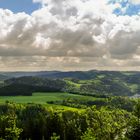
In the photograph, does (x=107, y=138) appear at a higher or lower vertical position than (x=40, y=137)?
higher

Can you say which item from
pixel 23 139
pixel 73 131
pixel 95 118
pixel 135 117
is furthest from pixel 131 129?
pixel 23 139

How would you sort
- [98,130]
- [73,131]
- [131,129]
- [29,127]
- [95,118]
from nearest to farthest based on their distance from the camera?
[131,129], [98,130], [95,118], [73,131], [29,127]

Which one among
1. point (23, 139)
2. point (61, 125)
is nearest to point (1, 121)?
point (23, 139)

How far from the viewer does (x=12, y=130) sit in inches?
3959

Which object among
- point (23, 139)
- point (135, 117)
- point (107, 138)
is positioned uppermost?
point (135, 117)

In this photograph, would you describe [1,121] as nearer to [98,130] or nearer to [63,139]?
[63,139]

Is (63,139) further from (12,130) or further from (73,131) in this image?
(12,130)

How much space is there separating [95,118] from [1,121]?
58741 millimetres

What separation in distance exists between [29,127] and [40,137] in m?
7.72

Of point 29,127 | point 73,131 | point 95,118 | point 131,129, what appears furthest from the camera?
point 29,127

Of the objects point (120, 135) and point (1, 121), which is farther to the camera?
point (1, 121)

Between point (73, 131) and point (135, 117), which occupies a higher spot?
point (135, 117)

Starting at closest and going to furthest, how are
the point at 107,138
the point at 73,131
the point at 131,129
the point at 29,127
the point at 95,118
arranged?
the point at 131,129 < the point at 107,138 < the point at 95,118 < the point at 73,131 < the point at 29,127

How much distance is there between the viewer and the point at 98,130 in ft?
373
